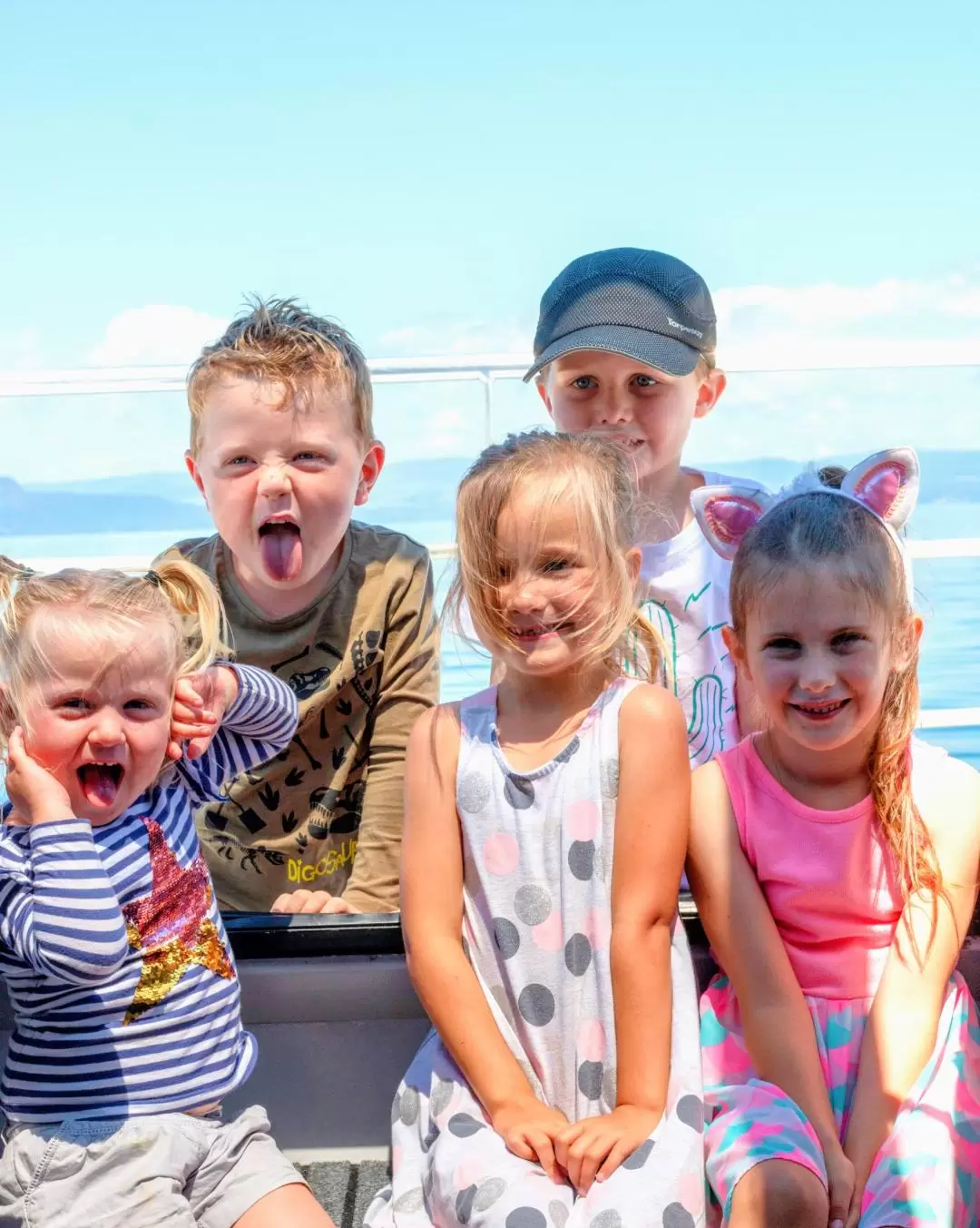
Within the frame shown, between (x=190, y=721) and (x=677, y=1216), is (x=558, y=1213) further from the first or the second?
(x=190, y=721)

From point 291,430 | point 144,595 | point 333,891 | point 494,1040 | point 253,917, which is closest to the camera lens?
point 494,1040

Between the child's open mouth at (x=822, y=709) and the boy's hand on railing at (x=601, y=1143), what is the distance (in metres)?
0.54

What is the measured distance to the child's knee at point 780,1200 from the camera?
4.82ft

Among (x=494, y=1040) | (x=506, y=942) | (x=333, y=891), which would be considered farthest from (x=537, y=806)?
(x=333, y=891)

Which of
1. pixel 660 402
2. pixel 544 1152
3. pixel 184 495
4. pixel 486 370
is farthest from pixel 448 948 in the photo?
pixel 184 495

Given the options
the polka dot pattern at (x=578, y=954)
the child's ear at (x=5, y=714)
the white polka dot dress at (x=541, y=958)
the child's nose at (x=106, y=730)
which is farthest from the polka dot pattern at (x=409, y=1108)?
the child's ear at (x=5, y=714)

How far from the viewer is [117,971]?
1.66 meters

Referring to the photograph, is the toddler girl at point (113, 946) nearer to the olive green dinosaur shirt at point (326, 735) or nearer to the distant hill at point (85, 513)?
the olive green dinosaur shirt at point (326, 735)

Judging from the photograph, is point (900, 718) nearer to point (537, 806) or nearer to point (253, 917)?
point (537, 806)

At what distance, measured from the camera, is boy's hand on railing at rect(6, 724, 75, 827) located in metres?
1.56

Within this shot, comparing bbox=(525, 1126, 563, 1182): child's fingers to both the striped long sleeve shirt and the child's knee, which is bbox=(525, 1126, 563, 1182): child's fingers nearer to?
the child's knee

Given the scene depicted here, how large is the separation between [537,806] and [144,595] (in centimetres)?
58

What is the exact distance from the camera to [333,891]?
2.34m

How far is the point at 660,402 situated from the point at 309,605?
0.72m
